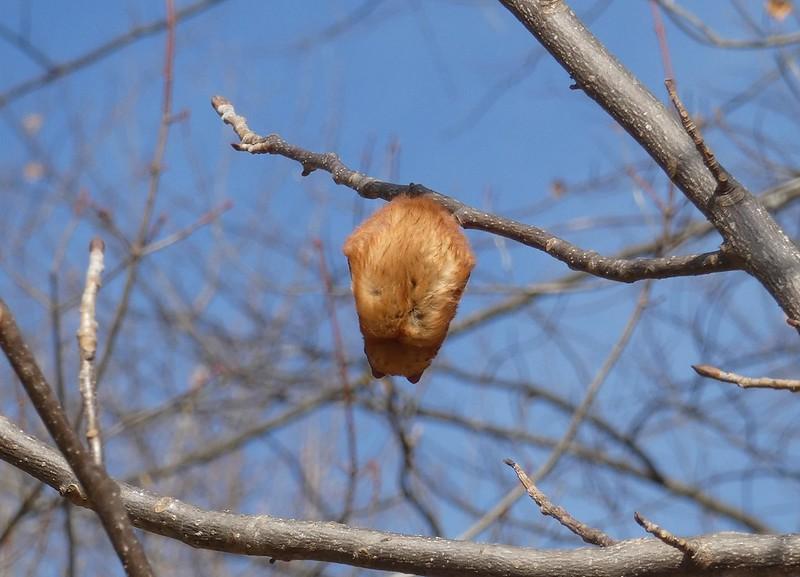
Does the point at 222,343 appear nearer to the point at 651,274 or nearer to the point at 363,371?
the point at 363,371

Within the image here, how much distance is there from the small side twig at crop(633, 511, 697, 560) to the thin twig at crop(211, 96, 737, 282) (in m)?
0.35

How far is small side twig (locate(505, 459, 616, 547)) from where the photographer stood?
1363mm

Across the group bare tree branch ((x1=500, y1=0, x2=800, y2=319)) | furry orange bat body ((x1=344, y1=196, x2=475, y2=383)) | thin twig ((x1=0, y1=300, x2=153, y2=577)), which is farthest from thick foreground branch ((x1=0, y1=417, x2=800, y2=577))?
thin twig ((x1=0, y1=300, x2=153, y2=577))

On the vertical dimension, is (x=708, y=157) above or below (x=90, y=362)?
above

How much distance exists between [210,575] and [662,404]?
2.70 m

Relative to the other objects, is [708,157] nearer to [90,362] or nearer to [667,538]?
[667,538]

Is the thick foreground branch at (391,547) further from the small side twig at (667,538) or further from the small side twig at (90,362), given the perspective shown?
the small side twig at (90,362)

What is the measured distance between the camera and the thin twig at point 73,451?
32.2 inches

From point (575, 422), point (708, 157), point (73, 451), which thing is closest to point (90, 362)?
point (73, 451)

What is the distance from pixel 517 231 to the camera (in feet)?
4.73

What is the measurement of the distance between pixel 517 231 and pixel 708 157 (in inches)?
12.2

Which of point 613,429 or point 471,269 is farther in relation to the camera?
point 613,429

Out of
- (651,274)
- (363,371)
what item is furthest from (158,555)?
(651,274)

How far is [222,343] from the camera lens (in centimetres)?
546
